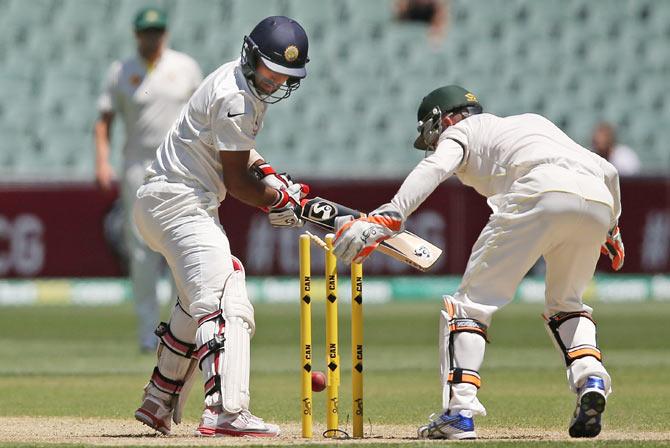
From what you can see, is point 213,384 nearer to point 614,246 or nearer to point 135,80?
point 614,246


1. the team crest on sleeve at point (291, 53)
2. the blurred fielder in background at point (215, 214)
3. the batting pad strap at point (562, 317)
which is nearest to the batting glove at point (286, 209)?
the blurred fielder in background at point (215, 214)

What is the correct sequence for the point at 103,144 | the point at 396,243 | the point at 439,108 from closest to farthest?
the point at 396,243 < the point at 439,108 < the point at 103,144

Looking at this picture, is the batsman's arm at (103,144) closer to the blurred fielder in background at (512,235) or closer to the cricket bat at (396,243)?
the cricket bat at (396,243)

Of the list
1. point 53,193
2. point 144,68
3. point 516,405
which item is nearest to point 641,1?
point 53,193

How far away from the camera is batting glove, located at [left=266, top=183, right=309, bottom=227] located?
5.71 m

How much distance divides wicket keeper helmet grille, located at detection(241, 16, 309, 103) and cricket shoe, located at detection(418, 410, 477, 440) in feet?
4.83

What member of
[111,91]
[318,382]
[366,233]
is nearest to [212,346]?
[318,382]

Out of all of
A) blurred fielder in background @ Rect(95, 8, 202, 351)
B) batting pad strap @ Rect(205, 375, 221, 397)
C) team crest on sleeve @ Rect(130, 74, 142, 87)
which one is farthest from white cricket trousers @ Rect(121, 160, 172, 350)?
batting pad strap @ Rect(205, 375, 221, 397)

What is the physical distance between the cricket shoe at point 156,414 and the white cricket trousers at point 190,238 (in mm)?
424

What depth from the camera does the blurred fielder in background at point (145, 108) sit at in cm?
931

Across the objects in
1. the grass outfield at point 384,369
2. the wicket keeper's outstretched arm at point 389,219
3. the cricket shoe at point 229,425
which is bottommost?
the grass outfield at point 384,369

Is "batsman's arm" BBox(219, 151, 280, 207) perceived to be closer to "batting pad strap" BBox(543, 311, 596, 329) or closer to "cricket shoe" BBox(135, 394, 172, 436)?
"cricket shoe" BBox(135, 394, 172, 436)

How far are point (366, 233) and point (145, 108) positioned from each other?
178 inches

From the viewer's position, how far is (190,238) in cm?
557
